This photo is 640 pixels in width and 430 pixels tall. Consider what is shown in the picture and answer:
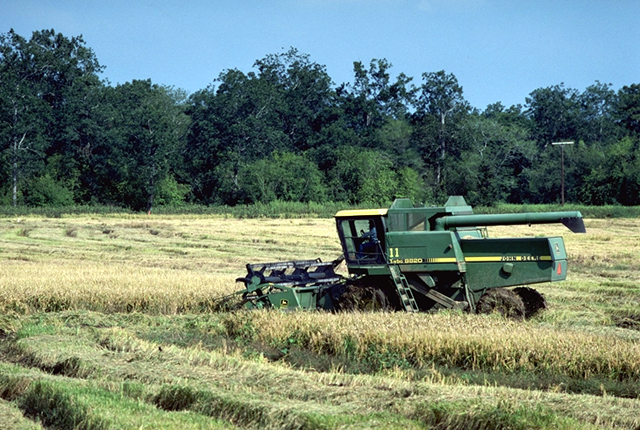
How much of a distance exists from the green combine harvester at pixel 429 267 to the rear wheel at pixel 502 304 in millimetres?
18

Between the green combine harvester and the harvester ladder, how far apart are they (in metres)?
0.02

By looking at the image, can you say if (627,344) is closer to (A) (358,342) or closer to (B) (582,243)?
(A) (358,342)

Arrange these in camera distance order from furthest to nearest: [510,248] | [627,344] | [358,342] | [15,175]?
[15,175]
[510,248]
[358,342]
[627,344]

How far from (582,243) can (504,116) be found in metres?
68.0

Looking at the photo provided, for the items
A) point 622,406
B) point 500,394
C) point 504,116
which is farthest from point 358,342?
point 504,116

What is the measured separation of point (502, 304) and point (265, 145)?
215 feet

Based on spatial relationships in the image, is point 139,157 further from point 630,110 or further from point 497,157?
point 630,110

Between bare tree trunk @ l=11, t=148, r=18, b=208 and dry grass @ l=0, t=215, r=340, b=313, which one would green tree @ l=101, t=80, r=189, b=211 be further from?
dry grass @ l=0, t=215, r=340, b=313

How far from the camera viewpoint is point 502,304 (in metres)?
14.3

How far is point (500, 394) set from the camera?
331 inches

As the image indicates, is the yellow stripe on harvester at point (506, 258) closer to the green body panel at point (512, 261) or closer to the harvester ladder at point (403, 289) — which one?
the green body panel at point (512, 261)

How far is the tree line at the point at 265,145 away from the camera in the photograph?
70500 mm

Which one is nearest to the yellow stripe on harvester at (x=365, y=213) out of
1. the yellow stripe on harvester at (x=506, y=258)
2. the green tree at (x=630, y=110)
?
the yellow stripe on harvester at (x=506, y=258)

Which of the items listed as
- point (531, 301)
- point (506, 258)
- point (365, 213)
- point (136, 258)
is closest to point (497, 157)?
point (136, 258)
